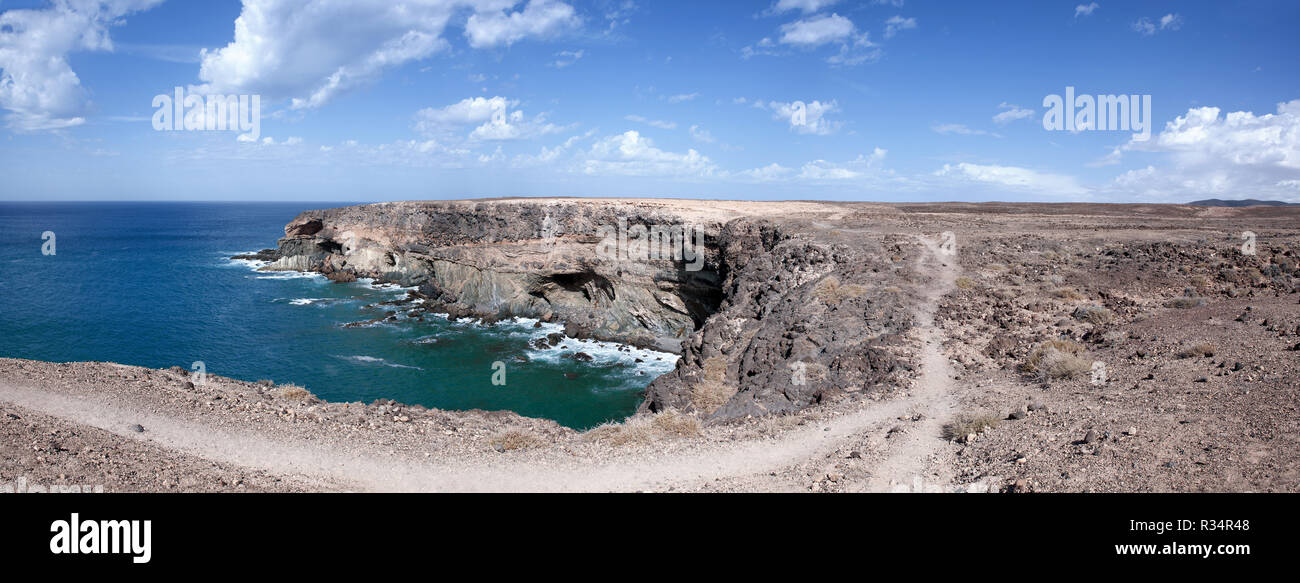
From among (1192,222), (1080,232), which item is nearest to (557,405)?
(1080,232)

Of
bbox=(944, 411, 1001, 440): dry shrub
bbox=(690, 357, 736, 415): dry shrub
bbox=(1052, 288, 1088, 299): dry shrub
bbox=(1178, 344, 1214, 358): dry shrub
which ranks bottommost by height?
bbox=(690, 357, 736, 415): dry shrub

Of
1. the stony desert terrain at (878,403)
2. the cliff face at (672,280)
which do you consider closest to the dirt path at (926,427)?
the stony desert terrain at (878,403)

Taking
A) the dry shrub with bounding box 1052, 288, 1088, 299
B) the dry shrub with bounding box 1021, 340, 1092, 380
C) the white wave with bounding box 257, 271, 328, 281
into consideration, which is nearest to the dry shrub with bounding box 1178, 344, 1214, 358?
the dry shrub with bounding box 1021, 340, 1092, 380

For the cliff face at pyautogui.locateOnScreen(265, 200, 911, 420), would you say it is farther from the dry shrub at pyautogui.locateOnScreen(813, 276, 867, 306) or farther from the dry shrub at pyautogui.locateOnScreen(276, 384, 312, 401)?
the dry shrub at pyautogui.locateOnScreen(276, 384, 312, 401)

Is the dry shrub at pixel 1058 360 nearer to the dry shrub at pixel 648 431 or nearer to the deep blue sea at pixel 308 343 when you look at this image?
the dry shrub at pixel 648 431

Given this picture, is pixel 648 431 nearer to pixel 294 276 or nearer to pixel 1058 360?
pixel 1058 360

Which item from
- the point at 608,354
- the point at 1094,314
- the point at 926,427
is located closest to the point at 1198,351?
the point at 1094,314
